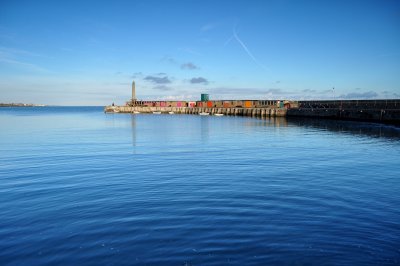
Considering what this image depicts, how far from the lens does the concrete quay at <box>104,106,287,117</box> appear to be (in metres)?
112

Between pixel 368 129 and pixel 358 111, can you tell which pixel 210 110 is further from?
pixel 368 129

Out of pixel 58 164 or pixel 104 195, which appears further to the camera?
pixel 58 164

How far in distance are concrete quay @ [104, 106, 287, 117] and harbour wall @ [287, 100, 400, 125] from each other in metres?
6.67

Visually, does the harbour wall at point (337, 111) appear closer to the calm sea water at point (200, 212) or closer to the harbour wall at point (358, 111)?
the harbour wall at point (358, 111)

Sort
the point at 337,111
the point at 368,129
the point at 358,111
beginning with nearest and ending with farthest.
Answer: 1. the point at 368,129
2. the point at 358,111
3. the point at 337,111

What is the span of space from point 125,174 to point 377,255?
47.1ft

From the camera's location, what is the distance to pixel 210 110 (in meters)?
141

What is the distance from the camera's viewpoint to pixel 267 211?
1266cm

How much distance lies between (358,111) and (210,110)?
6961 cm

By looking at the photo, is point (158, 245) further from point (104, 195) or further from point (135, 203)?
point (104, 195)

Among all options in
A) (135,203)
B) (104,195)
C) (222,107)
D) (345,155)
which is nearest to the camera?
(135,203)

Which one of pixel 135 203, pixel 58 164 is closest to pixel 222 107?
pixel 58 164

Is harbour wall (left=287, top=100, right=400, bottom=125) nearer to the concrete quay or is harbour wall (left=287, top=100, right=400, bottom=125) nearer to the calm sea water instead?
the concrete quay

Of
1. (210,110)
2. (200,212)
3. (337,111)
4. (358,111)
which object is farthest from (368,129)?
(210,110)
